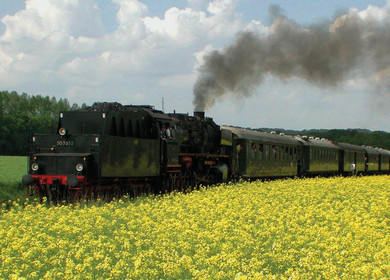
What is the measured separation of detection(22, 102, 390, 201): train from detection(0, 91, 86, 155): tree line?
1181 inches

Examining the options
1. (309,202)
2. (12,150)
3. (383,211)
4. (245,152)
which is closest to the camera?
(383,211)

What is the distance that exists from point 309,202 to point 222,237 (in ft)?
27.8

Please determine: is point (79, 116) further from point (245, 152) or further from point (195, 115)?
point (245, 152)

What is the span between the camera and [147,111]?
20.0m

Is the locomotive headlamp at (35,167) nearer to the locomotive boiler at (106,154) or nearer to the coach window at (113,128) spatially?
the locomotive boiler at (106,154)

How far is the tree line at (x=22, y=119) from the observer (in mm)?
79562

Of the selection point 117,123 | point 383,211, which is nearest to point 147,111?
point 117,123

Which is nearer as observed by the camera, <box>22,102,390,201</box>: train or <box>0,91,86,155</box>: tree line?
<box>22,102,390,201</box>: train

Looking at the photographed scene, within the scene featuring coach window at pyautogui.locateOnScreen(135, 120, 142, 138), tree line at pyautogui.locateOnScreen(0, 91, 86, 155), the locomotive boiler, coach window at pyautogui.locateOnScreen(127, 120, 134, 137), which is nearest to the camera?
the locomotive boiler

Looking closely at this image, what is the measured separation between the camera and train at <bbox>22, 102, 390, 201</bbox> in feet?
55.4

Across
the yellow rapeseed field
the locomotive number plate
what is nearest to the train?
the locomotive number plate

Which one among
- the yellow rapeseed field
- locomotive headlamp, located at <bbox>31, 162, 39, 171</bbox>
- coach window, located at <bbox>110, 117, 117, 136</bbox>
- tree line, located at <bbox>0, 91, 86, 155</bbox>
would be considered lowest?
the yellow rapeseed field

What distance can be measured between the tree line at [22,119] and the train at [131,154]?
30001 millimetres

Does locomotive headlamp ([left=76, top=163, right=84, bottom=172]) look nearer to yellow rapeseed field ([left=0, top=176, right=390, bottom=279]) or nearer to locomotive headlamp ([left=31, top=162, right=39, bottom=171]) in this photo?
locomotive headlamp ([left=31, top=162, right=39, bottom=171])
